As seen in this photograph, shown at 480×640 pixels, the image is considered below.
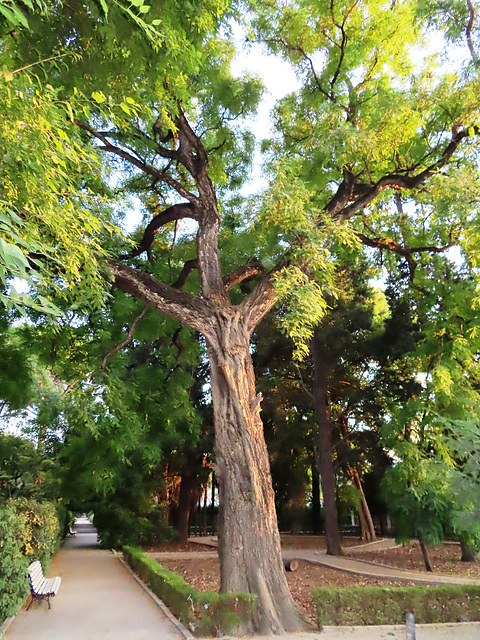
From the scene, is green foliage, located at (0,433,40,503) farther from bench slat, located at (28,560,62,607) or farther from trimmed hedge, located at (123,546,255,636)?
trimmed hedge, located at (123,546,255,636)

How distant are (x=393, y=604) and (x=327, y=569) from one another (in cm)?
629

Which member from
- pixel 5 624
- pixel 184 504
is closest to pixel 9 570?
pixel 5 624

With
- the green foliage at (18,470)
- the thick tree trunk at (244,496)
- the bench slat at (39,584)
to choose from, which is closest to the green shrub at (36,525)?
the bench slat at (39,584)

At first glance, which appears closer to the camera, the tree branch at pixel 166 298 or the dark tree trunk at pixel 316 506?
the tree branch at pixel 166 298

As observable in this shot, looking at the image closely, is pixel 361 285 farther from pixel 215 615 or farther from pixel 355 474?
pixel 215 615

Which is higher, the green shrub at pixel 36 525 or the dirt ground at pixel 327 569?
the green shrub at pixel 36 525

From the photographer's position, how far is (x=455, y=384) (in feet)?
41.1

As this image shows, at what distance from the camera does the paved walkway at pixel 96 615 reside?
6.66 meters

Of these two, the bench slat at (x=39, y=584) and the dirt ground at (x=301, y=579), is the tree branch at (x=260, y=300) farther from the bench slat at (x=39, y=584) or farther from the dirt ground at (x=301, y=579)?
the bench slat at (x=39, y=584)

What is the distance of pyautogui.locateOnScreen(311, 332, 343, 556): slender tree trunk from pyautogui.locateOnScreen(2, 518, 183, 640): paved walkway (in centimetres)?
786

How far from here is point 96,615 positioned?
26.1ft

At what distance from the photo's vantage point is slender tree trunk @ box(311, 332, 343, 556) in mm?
17000

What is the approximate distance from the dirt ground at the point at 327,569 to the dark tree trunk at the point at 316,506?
6.54 metres

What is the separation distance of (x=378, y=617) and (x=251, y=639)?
2.27 metres
